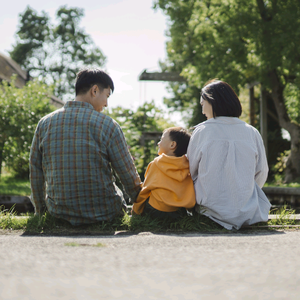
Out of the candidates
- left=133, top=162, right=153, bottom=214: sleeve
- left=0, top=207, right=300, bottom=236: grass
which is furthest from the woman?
left=133, top=162, right=153, bottom=214: sleeve

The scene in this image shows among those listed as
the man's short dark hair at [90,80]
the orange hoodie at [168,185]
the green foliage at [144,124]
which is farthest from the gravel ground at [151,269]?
the green foliage at [144,124]

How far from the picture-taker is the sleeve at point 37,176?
294cm

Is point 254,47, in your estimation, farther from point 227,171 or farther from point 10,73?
point 10,73

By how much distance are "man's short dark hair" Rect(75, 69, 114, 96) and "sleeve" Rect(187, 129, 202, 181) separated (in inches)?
31.6

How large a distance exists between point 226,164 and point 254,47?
7782mm

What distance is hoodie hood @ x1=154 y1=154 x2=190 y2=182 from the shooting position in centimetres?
298

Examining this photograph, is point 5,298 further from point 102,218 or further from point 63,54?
point 63,54

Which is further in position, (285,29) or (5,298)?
(285,29)

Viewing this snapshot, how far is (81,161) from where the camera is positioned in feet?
9.11

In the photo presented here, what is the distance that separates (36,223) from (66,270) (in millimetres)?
1412

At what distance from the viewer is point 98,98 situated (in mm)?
2984

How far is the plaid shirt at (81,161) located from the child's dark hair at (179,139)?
500 mm

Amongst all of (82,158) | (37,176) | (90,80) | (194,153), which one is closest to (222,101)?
(194,153)

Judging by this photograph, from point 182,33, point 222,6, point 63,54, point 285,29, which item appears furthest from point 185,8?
point 63,54
